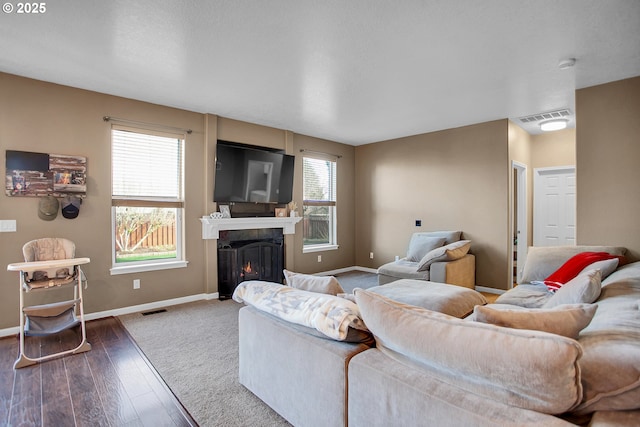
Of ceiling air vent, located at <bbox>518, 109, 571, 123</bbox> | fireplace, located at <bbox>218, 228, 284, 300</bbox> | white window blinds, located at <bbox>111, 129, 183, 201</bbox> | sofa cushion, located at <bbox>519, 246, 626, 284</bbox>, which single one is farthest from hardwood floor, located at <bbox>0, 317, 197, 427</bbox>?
ceiling air vent, located at <bbox>518, 109, 571, 123</bbox>

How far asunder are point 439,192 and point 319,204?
212 cm

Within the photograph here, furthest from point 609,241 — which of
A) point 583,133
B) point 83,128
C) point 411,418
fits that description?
point 83,128

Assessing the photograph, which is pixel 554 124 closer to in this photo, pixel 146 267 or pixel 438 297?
pixel 438 297

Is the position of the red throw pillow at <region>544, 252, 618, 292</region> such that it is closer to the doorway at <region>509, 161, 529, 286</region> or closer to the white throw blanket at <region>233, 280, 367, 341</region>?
the white throw blanket at <region>233, 280, 367, 341</region>

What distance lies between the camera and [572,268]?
281 cm

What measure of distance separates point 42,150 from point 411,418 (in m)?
4.10

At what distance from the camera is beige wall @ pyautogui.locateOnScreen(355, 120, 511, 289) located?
4.70 meters

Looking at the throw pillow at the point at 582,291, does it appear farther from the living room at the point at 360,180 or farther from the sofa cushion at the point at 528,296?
the living room at the point at 360,180

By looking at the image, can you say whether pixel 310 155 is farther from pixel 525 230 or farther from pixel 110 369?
pixel 110 369

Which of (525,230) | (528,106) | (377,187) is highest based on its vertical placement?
(528,106)

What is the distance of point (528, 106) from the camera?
4090 millimetres

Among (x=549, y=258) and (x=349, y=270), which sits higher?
(x=549, y=258)

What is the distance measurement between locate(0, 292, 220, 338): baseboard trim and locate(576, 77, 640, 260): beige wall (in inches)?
183

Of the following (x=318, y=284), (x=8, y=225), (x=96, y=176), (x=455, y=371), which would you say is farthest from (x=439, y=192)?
(x=8, y=225)
